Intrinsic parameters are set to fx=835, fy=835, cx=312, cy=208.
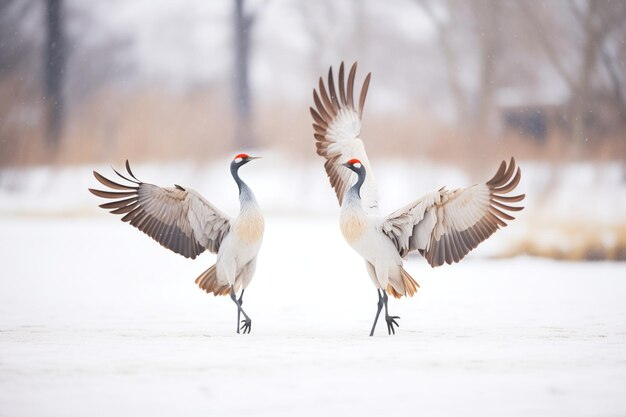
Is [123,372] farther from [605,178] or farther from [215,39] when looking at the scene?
[215,39]

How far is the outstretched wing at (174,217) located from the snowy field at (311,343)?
0.65 meters

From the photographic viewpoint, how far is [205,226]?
648 cm

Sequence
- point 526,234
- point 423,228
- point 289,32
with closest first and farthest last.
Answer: point 423,228, point 526,234, point 289,32

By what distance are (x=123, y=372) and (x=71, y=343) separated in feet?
3.33

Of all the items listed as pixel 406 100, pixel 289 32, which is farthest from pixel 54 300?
pixel 289 32

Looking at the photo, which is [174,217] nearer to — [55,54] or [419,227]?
[419,227]

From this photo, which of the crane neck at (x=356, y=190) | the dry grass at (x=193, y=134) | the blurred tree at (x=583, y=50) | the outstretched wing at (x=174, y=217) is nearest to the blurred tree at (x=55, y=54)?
the dry grass at (x=193, y=134)

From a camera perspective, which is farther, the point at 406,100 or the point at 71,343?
the point at 406,100

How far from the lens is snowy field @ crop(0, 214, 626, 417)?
427cm

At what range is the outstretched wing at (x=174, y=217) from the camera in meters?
6.39

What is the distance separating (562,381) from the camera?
4609 mm

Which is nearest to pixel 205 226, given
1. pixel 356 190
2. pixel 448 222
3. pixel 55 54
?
pixel 356 190

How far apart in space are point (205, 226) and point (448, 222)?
187cm

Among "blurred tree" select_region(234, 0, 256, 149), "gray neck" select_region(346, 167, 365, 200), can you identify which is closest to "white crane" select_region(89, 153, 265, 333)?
"gray neck" select_region(346, 167, 365, 200)
